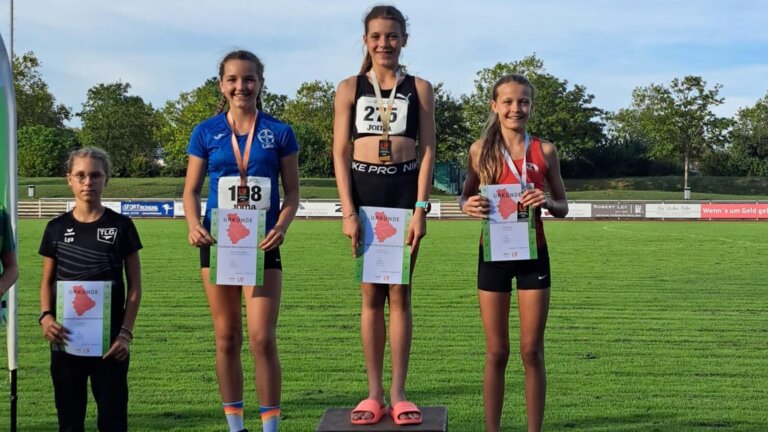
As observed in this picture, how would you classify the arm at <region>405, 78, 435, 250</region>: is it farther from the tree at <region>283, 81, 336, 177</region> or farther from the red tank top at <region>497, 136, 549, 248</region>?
the tree at <region>283, 81, 336, 177</region>

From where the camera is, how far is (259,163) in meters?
4.50

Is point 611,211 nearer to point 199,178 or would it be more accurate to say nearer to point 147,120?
point 199,178

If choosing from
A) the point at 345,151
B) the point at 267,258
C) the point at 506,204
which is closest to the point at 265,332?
the point at 267,258

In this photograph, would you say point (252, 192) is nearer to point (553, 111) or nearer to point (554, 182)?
point (554, 182)

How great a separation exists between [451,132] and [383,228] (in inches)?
2222

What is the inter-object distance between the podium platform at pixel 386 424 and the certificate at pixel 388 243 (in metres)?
0.70

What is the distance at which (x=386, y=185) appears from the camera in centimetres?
449

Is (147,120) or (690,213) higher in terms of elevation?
(147,120)

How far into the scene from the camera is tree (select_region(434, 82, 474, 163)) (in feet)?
197

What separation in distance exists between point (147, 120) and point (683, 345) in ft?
206

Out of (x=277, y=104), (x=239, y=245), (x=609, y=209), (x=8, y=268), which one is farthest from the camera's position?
(x=277, y=104)

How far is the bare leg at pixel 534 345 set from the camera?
182 inches

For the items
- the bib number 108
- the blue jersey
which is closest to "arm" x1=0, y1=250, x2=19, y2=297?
the blue jersey

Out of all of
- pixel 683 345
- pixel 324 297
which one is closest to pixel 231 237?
pixel 683 345
